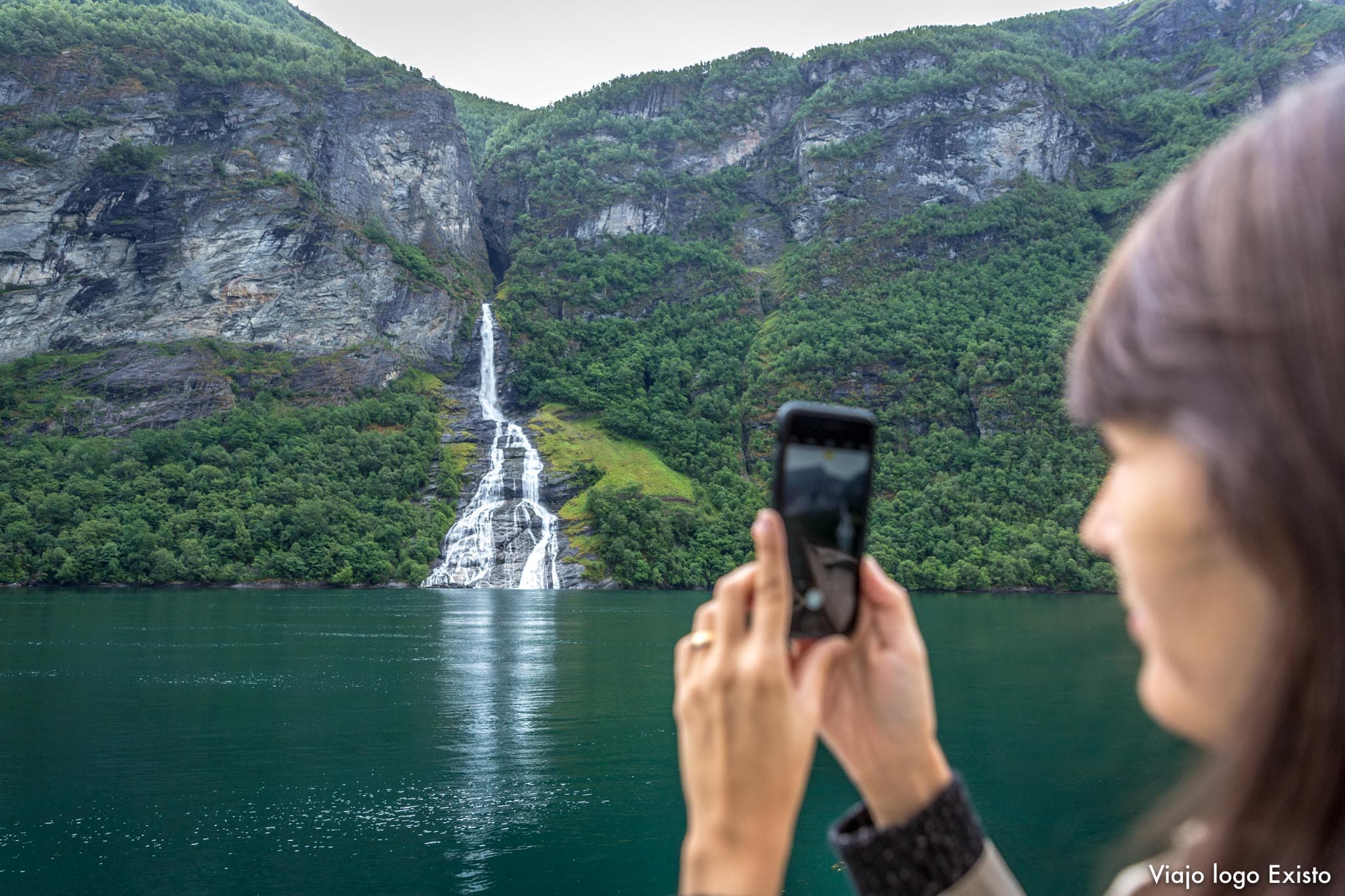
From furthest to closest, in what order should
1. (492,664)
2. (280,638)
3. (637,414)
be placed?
(637,414) < (280,638) < (492,664)

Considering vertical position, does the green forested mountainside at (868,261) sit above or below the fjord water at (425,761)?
above

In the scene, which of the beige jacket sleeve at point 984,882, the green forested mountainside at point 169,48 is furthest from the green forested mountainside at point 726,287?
the beige jacket sleeve at point 984,882

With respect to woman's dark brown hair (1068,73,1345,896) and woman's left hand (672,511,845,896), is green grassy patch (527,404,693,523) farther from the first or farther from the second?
woman's dark brown hair (1068,73,1345,896)

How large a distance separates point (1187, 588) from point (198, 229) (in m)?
93.3

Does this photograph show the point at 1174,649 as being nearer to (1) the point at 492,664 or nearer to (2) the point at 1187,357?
(2) the point at 1187,357

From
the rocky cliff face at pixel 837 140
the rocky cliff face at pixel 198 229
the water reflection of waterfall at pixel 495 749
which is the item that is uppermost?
the rocky cliff face at pixel 837 140

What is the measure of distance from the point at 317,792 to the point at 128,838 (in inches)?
104

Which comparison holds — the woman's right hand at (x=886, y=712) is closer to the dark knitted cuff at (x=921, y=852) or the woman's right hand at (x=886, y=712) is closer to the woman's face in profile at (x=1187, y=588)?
the dark knitted cuff at (x=921, y=852)

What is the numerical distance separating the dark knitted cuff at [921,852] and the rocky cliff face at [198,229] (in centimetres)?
8724

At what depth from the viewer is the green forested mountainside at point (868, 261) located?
68500mm

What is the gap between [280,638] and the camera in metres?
29.3

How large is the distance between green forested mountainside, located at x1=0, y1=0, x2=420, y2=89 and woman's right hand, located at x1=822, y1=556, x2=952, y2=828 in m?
105

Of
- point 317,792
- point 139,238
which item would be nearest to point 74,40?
point 139,238

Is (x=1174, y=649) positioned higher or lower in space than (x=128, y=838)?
higher
